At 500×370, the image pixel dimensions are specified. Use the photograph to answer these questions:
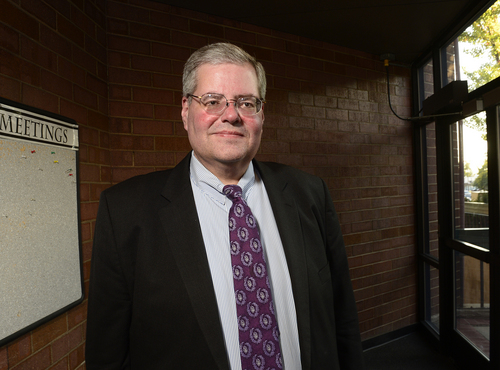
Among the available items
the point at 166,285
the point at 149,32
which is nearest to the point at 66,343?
the point at 166,285

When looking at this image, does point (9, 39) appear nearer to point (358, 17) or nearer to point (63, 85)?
point (63, 85)

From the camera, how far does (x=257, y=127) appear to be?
116 centimetres

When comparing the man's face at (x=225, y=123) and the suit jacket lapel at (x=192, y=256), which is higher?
the man's face at (x=225, y=123)

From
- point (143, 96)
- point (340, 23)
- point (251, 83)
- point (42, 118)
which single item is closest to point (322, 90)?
point (340, 23)

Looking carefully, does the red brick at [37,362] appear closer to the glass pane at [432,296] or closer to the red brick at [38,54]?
the red brick at [38,54]

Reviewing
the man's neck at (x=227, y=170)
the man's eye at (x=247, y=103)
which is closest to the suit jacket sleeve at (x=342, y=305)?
the man's neck at (x=227, y=170)

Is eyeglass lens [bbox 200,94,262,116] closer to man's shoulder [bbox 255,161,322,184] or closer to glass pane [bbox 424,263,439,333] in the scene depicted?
man's shoulder [bbox 255,161,322,184]

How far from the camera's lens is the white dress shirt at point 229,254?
99cm

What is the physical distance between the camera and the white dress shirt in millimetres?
994

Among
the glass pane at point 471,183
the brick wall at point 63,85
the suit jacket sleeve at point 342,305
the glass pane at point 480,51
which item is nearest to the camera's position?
the suit jacket sleeve at point 342,305

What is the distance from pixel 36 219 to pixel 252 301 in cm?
110

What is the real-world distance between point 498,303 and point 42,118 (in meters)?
3.00

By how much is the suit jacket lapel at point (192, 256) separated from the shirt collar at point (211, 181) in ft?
0.18

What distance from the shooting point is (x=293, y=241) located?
114cm
